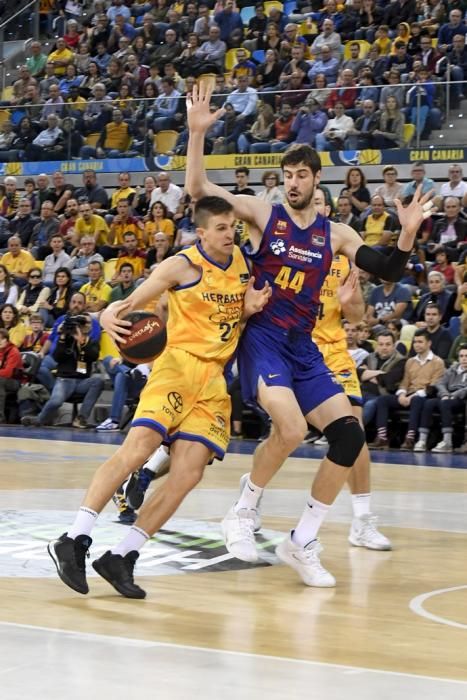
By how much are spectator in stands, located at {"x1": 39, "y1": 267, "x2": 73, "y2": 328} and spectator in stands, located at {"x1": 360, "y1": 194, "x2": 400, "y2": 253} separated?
4.08 metres

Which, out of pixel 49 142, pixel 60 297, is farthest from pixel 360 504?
pixel 49 142

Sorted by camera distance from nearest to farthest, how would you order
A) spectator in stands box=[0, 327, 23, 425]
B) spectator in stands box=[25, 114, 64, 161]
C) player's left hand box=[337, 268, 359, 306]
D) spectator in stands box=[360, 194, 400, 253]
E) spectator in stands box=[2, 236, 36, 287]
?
1. player's left hand box=[337, 268, 359, 306]
2. spectator in stands box=[360, 194, 400, 253]
3. spectator in stands box=[0, 327, 23, 425]
4. spectator in stands box=[2, 236, 36, 287]
5. spectator in stands box=[25, 114, 64, 161]

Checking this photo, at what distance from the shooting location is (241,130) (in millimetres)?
17859

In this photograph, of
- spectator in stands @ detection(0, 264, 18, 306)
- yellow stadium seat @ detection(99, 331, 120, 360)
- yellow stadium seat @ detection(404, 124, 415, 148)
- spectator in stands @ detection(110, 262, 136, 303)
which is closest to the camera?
spectator in stands @ detection(110, 262, 136, 303)

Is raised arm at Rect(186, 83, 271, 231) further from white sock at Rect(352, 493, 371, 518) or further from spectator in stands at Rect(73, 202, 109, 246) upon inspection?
spectator in stands at Rect(73, 202, 109, 246)

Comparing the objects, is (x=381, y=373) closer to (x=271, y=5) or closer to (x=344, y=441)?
(x=344, y=441)

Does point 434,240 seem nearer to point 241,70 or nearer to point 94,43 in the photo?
point 241,70

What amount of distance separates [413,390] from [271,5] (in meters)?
10.1

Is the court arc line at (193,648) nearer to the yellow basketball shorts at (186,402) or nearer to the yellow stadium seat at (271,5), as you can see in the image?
the yellow basketball shorts at (186,402)

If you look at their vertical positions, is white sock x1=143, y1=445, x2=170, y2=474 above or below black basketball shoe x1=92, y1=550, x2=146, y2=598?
above

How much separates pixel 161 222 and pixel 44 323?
2.06 meters

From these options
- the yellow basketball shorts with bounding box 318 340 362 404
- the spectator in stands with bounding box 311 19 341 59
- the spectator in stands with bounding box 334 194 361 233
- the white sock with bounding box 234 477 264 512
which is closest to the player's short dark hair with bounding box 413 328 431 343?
the spectator in stands with bounding box 334 194 361 233

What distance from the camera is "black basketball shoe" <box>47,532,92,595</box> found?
215 inches

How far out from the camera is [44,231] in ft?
63.7
